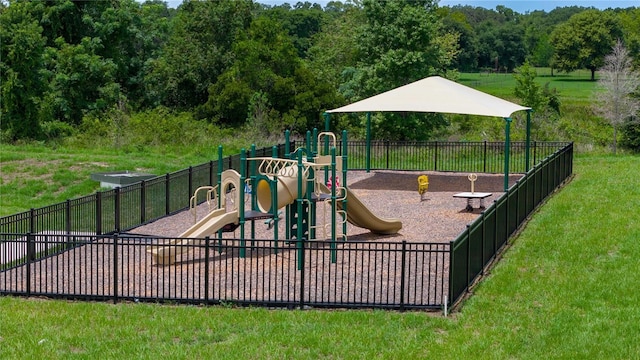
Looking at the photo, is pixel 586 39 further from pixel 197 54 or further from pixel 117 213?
pixel 117 213

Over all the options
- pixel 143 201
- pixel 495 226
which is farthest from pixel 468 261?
pixel 143 201

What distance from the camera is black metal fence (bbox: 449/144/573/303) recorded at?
1286cm

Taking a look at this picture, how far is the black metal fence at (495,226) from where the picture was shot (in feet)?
42.2

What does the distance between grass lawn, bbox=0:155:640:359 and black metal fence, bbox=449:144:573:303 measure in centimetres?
32

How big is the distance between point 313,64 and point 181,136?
28.7 metres

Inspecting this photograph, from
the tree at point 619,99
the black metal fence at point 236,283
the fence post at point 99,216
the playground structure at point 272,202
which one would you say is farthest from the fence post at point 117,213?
the tree at point 619,99

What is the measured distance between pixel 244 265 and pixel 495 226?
478 cm

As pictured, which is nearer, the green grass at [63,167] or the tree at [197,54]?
the green grass at [63,167]

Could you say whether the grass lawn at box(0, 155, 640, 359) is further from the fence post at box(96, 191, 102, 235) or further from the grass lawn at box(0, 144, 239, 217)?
the grass lawn at box(0, 144, 239, 217)

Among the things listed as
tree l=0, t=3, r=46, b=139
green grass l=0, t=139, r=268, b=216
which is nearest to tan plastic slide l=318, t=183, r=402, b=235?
green grass l=0, t=139, r=268, b=216

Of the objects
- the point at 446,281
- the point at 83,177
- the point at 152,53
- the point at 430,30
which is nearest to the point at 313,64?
the point at 152,53

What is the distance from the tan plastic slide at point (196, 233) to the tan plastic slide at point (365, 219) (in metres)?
2.00

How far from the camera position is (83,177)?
27375 millimetres

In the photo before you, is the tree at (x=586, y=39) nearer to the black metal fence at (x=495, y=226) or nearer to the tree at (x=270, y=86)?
the tree at (x=270, y=86)
